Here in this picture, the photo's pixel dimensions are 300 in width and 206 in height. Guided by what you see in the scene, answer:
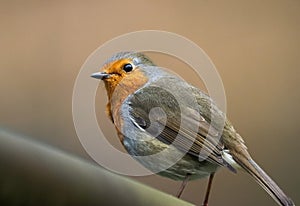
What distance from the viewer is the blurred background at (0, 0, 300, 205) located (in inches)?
75.4

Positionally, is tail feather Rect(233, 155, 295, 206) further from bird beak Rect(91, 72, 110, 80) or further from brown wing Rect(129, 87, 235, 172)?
bird beak Rect(91, 72, 110, 80)

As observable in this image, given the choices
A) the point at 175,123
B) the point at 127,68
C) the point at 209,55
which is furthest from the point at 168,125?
the point at 209,55

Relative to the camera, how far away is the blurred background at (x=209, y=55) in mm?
1914

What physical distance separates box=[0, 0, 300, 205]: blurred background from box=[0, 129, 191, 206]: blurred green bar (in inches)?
60.0

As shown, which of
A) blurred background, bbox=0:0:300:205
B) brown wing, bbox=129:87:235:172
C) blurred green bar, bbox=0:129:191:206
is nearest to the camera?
blurred green bar, bbox=0:129:191:206

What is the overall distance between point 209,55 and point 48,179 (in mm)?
1772

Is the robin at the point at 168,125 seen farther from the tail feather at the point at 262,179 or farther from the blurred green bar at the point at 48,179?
the blurred green bar at the point at 48,179

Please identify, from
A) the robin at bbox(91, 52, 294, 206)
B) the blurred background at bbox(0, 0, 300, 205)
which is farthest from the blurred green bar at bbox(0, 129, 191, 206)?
the blurred background at bbox(0, 0, 300, 205)

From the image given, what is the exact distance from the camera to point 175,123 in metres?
1.17

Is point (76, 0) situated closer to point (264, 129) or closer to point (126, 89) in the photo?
point (264, 129)

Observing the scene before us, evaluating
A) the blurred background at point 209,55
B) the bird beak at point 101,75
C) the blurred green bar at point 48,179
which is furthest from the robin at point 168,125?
the blurred green bar at point 48,179

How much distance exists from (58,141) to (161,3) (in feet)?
2.08

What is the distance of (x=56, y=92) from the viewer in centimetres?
195

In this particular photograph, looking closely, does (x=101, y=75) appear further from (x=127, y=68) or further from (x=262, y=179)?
(x=262, y=179)
